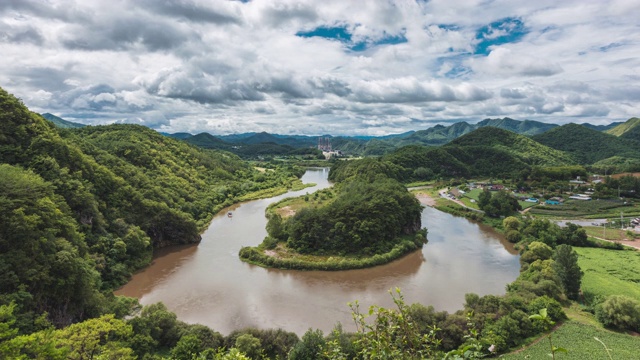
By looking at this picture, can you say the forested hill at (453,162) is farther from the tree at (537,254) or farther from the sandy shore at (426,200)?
the tree at (537,254)

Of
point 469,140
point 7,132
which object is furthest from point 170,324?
point 469,140

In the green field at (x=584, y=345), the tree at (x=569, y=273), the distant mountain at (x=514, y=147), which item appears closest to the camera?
the green field at (x=584, y=345)

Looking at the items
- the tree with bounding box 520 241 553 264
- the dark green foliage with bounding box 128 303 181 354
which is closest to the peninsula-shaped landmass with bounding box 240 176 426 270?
the tree with bounding box 520 241 553 264

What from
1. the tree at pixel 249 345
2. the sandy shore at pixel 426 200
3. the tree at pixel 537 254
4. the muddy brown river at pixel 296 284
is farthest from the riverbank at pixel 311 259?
the sandy shore at pixel 426 200

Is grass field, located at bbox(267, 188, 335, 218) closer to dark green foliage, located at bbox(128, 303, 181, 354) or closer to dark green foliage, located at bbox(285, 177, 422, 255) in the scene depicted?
dark green foliage, located at bbox(285, 177, 422, 255)

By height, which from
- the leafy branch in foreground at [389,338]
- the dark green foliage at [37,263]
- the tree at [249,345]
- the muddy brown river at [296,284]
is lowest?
the muddy brown river at [296,284]

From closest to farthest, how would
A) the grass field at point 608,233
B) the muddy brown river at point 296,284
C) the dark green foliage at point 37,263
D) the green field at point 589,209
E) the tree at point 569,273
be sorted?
the dark green foliage at point 37,263 → the muddy brown river at point 296,284 → the tree at point 569,273 → the grass field at point 608,233 → the green field at point 589,209

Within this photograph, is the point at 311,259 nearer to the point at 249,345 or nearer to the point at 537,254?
the point at 249,345
